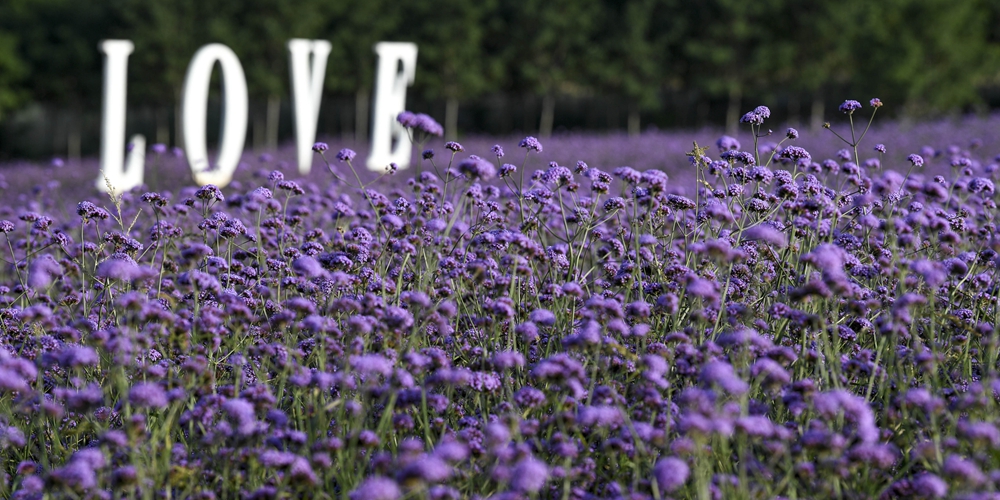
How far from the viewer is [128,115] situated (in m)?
39.6

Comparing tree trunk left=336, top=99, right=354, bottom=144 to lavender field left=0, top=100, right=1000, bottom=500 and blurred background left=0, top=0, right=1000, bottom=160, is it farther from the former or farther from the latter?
lavender field left=0, top=100, right=1000, bottom=500

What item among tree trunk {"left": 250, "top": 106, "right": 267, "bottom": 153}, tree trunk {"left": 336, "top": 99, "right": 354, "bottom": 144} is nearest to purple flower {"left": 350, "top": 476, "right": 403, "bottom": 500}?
tree trunk {"left": 250, "top": 106, "right": 267, "bottom": 153}

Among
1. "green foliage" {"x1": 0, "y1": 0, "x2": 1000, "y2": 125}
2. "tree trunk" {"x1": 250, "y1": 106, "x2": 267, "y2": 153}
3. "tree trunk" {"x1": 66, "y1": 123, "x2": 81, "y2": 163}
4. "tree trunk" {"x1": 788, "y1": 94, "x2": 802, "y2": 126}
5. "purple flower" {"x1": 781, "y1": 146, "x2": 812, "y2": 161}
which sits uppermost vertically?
"green foliage" {"x1": 0, "y1": 0, "x2": 1000, "y2": 125}

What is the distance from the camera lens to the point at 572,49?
30484 mm

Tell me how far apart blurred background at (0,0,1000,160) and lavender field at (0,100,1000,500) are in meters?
23.6

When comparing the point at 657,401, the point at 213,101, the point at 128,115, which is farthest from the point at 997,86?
the point at 657,401

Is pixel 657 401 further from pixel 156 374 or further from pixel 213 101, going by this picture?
pixel 213 101

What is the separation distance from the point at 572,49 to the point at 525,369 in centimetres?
2798

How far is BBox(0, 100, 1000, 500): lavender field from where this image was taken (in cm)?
237

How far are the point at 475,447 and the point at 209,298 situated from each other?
1.62m

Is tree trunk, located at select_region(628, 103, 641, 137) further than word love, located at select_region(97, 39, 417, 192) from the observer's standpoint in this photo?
Yes

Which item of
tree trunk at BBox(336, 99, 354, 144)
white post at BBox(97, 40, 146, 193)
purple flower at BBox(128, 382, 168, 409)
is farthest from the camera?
tree trunk at BBox(336, 99, 354, 144)

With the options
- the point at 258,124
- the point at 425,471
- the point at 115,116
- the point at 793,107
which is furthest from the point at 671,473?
the point at 258,124

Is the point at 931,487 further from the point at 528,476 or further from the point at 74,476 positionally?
the point at 74,476
